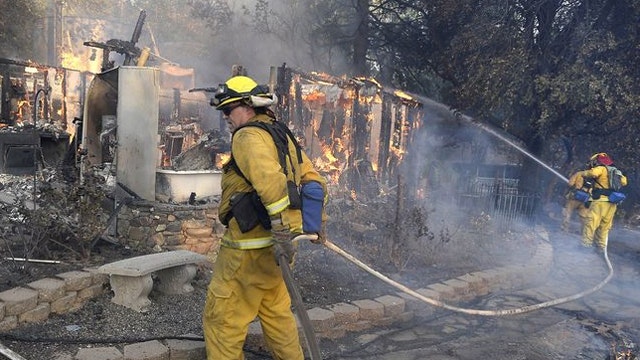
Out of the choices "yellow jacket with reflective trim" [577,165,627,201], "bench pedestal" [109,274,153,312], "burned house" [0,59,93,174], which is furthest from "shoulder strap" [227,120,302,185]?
"burned house" [0,59,93,174]

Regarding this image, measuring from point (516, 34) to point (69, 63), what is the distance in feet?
80.7

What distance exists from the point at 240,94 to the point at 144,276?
2099 millimetres

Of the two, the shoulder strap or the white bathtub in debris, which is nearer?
the shoulder strap

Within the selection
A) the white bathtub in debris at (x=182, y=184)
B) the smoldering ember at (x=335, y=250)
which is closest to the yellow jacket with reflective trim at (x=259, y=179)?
the smoldering ember at (x=335, y=250)

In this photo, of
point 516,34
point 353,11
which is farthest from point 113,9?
point 516,34

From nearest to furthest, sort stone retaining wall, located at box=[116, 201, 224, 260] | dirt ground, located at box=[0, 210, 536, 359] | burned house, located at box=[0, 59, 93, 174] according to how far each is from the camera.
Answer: dirt ground, located at box=[0, 210, 536, 359], stone retaining wall, located at box=[116, 201, 224, 260], burned house, located at box=[0, 59, 93, 174]

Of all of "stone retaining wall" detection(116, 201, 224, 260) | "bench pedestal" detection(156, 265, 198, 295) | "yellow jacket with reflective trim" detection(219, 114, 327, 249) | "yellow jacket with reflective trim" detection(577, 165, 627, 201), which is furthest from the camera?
"yellow jacket with reflective trim" detection(577, 165, 627, 201)

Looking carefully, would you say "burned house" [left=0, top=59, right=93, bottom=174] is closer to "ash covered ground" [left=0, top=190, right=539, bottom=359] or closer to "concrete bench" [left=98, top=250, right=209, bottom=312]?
"ash covered ground" [left=0, top=190, right=539, bottom=359]

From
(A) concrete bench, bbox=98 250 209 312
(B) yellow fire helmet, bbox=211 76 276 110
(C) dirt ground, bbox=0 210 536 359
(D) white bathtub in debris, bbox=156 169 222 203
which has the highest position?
(B) yellow fire helmet, bbox=211 76 276 110

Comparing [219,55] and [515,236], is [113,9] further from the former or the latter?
[515,236]

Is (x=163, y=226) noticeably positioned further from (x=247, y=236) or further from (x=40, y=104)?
(x=40, y=104)

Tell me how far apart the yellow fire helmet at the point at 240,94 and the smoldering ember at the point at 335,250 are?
1296 mm

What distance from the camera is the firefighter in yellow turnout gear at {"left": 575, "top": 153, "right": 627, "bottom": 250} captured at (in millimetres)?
8852

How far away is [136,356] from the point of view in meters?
3.65
